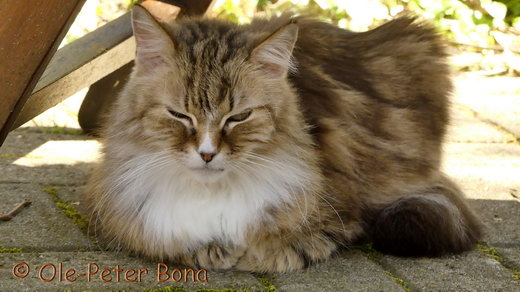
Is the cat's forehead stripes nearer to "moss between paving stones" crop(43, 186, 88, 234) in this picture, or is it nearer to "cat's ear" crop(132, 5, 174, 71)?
"cat's ear" crop(132, 5, 174, 71)

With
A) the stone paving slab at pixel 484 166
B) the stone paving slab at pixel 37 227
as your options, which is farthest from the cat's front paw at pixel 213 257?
the stone paving slab at pixel 484 166

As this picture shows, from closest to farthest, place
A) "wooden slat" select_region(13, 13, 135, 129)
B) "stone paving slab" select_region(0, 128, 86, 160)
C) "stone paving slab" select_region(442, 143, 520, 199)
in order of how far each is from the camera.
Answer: "wooden slat" select_region(13, 13, 135, 129), "stone paving slab" select_region(442, 143, 520, 199), "stone paving slab" select_region(0, 128, 86, 160)

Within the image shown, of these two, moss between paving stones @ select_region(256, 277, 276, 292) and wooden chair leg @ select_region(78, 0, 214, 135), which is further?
wooden chair leg @ select_region(78, 0, 214, 135)

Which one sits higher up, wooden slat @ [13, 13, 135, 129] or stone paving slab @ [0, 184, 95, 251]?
wooden slat @ [13, 13, 135, 129]

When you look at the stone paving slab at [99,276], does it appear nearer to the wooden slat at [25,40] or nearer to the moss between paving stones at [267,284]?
the moss between paving stones at [267,284]

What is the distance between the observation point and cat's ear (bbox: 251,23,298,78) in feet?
8.20

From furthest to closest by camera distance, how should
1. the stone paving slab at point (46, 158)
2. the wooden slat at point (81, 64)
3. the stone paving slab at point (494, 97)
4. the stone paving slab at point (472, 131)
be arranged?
1. the stone paving slab at point (494, 97)
2. the stone paving slab at point (472, 131)
3. the stone paving slab at point (46, 158)
4. the wooden slat at point (81, 64)

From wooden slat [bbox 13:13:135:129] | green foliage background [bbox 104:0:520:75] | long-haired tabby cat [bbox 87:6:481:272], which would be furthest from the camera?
green foliage background [bbox 104:0:520:75]

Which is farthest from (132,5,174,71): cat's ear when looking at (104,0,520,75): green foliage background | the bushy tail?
(104,0,520,75): green foliage background

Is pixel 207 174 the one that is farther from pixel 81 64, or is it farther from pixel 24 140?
pixel 24 140

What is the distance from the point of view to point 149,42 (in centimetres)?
256

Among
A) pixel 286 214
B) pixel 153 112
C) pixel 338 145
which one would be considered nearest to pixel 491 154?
pixel 338 145

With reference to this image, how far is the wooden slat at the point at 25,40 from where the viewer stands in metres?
2.26

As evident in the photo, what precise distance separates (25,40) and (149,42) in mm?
404
